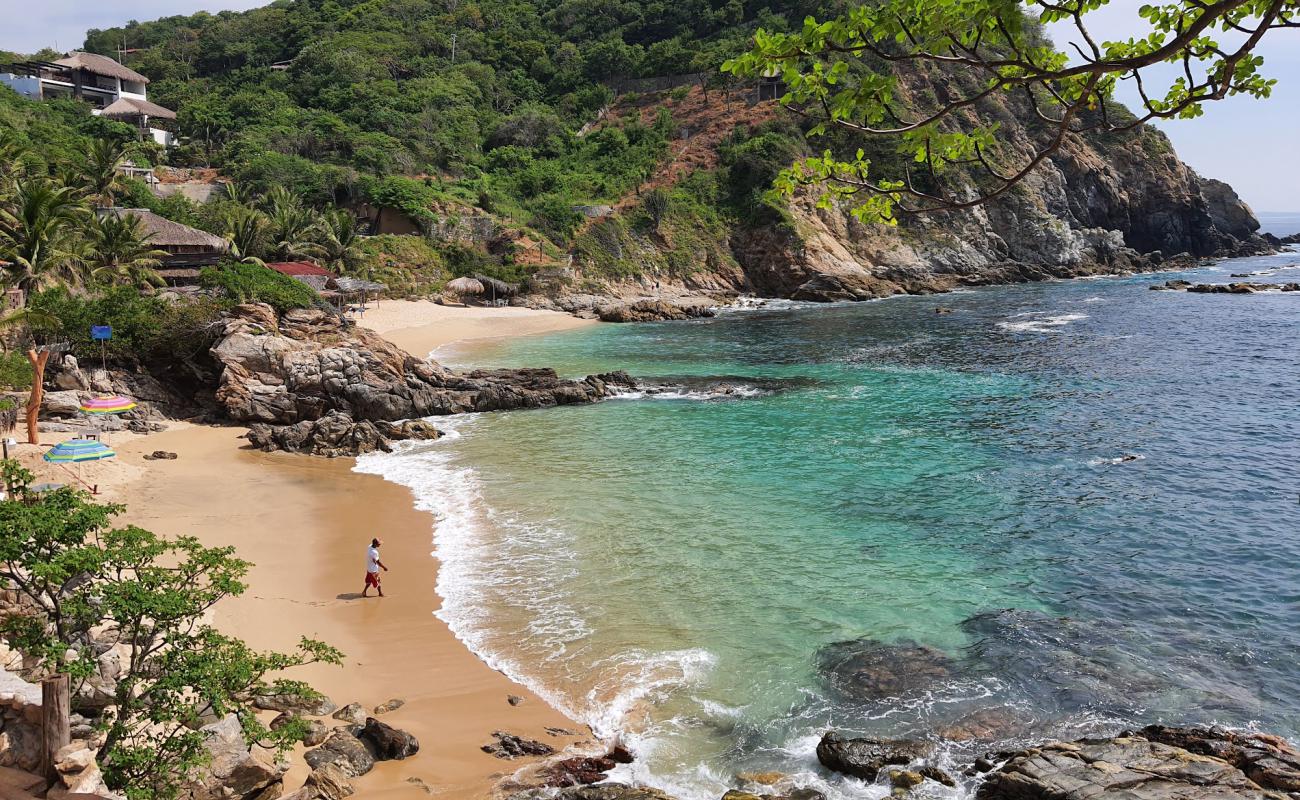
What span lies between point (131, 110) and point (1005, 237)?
81603 millimetres

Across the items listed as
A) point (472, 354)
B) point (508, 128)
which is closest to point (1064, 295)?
point (472, 354)

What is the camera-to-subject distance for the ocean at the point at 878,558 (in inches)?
468

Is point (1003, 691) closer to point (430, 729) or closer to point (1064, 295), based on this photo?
point (430, 729)

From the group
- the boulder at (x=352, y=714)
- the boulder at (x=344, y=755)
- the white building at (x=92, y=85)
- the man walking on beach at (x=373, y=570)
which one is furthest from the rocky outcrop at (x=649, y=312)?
the boulder at (x=344, y=755)

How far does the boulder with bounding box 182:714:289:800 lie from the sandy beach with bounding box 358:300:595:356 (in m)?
37.3

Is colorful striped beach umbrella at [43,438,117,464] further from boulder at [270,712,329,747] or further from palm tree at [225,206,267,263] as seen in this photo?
palm tree at [225,206,267,263]

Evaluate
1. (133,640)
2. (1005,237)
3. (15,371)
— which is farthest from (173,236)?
(1005,237)

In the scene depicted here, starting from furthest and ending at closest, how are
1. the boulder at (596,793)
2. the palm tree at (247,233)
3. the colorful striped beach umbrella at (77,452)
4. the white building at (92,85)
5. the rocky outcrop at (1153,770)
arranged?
the white building at (92,85)
the palm tree at (247,233)
the colorful striped beach umbrella at (77,452)
the boulder at (596,793)
the rocky outcrop at (1153,770)

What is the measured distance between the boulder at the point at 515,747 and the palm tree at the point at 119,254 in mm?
30904

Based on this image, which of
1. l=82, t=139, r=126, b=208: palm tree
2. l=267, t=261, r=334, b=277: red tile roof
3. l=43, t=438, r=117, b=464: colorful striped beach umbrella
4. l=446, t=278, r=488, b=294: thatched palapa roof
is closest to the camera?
l=43, t=438, r=117, b=464: colorful striped beach umbrella

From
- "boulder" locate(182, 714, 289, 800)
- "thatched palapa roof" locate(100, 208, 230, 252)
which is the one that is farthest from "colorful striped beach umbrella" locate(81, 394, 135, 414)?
"thatched palapa roof" locate(100, 208, 230, 252)

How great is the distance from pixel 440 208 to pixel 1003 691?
61070mm

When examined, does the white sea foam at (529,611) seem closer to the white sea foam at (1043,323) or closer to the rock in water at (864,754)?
the rock in water at (864,754)

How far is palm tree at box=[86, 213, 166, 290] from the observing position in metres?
33.9
